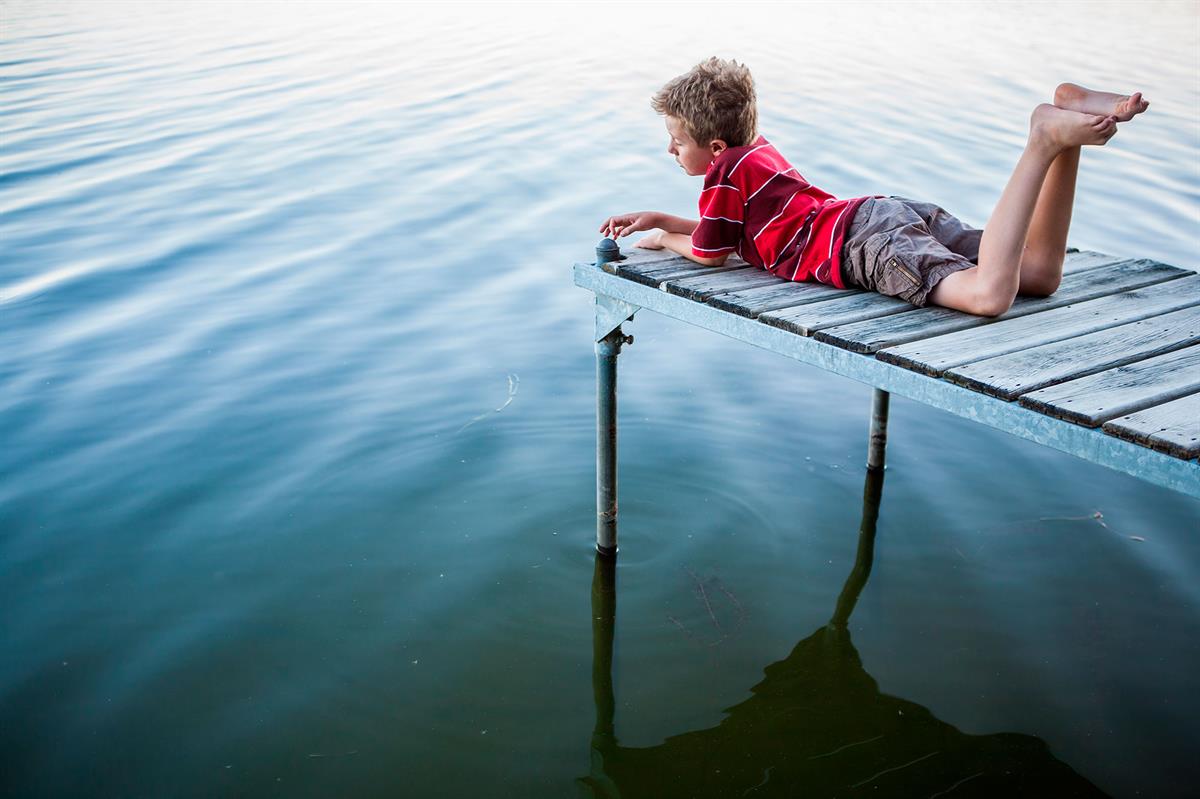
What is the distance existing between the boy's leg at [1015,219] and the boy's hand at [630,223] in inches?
51.4

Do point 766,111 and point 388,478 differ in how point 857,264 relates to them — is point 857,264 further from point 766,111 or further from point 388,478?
point 766,111

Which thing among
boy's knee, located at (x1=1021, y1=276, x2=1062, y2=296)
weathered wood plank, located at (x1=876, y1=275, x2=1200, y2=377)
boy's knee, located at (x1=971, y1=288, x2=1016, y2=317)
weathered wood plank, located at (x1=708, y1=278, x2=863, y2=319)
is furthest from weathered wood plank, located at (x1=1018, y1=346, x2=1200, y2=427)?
weathered wood plank, located at (x1=708, y1=278, x2=863, y2=319)

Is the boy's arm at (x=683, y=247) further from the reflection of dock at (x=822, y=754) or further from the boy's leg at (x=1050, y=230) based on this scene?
the reflection of dock at (x=822, y=754)

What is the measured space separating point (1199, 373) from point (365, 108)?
1252 centimetres

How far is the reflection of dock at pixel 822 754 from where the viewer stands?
3916mm

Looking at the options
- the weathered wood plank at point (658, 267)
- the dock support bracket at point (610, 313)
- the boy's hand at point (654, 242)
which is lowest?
the dock support bracket at point (610, 313)

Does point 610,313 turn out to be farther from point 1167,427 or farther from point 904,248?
Result: point 1167,427

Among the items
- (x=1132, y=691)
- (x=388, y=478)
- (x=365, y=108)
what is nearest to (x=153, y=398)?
(x=388, y=478)

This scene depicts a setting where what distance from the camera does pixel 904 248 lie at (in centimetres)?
395

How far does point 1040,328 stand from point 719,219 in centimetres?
127

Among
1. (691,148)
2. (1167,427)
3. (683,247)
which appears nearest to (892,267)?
(683,247)

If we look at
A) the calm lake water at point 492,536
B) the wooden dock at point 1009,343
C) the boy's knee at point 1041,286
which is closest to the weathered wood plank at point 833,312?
the wooden dock at point 1009,343

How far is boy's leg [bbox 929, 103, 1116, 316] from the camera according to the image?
3.48 meters

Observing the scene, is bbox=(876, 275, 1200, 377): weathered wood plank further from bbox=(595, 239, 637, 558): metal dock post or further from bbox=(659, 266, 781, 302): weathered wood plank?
bbox=(595, 239, 637, 558): metal dock post
